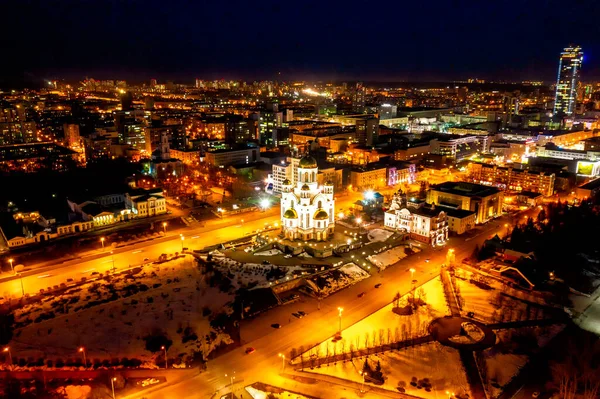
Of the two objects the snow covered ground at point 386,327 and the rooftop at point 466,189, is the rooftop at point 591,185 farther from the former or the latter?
the snow covered ground at point 386,327

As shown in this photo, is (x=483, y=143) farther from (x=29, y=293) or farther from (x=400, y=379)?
(x=29, y=293)

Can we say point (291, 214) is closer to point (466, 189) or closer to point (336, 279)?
point (336, 279)

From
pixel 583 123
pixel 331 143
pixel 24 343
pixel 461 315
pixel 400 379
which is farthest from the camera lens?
pixel 583 123

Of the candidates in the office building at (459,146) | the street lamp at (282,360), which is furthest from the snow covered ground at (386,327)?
the office building at (459,146)

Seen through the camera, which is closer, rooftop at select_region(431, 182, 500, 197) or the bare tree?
the bare tree

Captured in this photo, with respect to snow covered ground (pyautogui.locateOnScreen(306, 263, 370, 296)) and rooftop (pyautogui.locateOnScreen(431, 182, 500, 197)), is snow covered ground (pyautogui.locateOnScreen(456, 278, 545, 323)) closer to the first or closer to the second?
snow covered ground (pyautogui.locateOnScreen(306, 263, 370, 296))

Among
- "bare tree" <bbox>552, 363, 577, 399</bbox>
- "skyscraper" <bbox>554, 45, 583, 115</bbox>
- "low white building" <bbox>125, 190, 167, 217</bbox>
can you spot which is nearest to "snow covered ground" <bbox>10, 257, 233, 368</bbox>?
"low white building" <bbox>125, 190, 167, 217</bbox>

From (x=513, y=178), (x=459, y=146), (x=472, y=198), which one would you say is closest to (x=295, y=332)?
Answer: (x=472, y=198)

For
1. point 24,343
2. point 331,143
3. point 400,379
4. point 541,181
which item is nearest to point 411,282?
point 400,379
